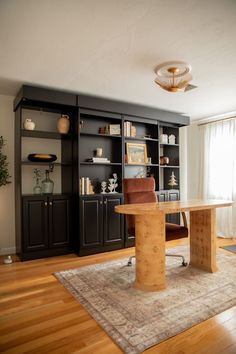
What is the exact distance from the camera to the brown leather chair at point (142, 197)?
2.88m

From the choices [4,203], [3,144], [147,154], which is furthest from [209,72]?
[4,203]

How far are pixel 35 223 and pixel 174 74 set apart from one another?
105 inches

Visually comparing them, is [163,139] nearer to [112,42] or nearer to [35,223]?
[112,42]

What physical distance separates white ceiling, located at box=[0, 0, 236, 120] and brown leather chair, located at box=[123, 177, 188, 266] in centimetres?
133

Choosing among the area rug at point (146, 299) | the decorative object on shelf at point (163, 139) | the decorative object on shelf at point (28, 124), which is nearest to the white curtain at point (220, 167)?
the decorative object on shelf at point (163, 139)

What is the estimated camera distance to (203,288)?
2.34 m

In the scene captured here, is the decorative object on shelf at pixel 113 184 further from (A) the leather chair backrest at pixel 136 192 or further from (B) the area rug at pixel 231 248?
(B) the area rug at pixel 231 248

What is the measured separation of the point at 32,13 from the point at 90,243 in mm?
2869

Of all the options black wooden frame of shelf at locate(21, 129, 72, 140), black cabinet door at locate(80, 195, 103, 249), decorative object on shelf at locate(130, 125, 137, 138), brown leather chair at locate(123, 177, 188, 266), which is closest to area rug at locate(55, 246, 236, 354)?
→ brown leather chair at locate(123, 177, 188, 266)

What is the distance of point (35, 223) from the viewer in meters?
3.31

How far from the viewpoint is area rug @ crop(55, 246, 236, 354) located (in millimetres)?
1682

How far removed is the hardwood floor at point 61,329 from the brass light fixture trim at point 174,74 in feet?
7.32

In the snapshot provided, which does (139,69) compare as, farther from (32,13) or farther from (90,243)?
(90,243)

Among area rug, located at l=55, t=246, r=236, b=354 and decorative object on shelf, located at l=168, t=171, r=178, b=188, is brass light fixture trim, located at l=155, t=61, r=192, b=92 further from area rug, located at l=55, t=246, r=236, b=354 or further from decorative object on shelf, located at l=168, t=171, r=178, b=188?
decorative object on shelf, located at l=168, t=171, r=178, b=188
